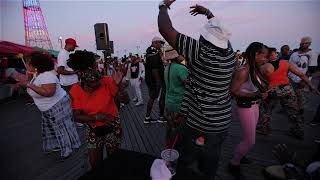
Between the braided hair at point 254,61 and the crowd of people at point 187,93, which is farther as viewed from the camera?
the braided hair at point 254,61

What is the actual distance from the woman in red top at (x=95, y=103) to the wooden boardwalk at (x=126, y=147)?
1569 millimetres

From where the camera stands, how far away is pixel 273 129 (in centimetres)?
597

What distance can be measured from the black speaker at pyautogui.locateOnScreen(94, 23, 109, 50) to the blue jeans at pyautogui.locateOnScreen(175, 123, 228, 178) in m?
3.33

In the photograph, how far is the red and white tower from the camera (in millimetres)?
32969

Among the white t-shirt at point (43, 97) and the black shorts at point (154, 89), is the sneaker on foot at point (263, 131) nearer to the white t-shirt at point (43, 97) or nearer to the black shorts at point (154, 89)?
the black shorts at point (154, 89)

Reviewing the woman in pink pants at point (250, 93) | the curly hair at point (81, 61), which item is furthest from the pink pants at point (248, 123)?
the curly hair at point (81, 61)

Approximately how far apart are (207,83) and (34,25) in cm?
3865

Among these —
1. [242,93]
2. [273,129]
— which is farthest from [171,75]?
[273,129]

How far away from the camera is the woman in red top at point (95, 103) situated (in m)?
2.48

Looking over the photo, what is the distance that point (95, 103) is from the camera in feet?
8.43

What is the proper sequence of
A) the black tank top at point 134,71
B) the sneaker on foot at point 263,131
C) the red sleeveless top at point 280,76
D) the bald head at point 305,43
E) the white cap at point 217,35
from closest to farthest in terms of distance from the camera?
1. the white cap at point 217,35
2. the red sleeveless top at point 280,76
3. the sneaker on foot at point 263,131
4. the bald head at point 305,43
5. the black tank top at point 134,71

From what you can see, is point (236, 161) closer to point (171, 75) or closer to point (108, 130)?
point (171, 75)

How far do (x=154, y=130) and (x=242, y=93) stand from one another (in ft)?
10.5

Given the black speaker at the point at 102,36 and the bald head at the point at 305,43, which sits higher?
the black speaker at the point at 102,36
